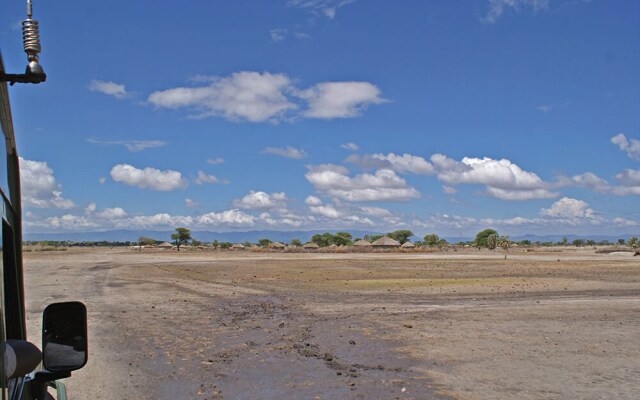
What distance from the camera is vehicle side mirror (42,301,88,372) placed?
297cm

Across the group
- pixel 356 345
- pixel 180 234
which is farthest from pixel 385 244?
pixel 356 345

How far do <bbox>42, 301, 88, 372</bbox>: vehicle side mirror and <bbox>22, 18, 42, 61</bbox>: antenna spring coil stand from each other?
4.01 ft

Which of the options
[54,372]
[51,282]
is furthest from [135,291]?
[54,372]

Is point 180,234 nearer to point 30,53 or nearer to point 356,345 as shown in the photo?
point 356,345

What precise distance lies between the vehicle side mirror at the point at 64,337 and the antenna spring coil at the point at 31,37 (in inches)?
48.1

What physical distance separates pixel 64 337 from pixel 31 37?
150 cm

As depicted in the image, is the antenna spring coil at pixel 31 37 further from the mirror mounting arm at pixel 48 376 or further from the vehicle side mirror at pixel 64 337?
the mirror mounting arm at pixel 48 376

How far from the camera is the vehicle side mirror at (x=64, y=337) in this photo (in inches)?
117

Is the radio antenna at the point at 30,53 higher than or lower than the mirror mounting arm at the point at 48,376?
higher

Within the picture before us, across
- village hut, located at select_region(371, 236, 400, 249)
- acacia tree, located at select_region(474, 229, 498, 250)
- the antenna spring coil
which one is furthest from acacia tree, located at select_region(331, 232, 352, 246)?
the antenna spring coil

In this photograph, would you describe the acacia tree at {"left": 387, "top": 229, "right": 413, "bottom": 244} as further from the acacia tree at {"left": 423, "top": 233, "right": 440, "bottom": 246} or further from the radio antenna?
the radio antenna

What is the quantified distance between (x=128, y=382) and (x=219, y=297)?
14719 mm

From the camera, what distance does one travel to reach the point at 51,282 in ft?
104

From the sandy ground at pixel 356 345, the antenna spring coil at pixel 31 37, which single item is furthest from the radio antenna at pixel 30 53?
the sandy ground at pixel 356 345
